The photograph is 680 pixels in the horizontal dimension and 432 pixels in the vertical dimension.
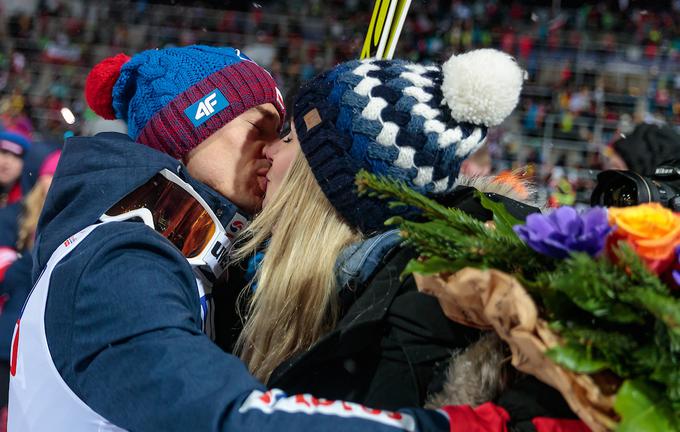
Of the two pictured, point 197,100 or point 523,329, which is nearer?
point 523,329

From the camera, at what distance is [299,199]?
1.32 meters

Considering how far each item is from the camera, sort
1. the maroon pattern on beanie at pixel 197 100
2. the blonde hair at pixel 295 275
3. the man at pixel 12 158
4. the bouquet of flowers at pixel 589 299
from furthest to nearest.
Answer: the man at pixel 12 158
the maroon pattern on beanie at pixel 197 100
the blonde hair at pixel 295 275
the bouquet of flowers at pixel 589 299

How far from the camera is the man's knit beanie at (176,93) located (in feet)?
5.38

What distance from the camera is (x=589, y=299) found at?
730 millimetres

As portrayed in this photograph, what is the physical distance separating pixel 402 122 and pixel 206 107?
60 centimetres

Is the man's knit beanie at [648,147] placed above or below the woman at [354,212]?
below

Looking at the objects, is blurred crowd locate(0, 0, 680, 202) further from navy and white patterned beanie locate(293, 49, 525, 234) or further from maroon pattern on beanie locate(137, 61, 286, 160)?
navy and white patterned beanie locate(293, 49, 525, 234)

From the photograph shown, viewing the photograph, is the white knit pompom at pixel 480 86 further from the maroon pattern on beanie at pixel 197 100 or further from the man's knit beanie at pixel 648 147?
the man's knit beanie at pixel 648 147

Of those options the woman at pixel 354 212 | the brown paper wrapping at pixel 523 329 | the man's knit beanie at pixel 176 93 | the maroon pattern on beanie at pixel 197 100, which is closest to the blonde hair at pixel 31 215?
the man's knit beanie at pixel 176 93

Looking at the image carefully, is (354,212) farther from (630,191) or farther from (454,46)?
(454,46)

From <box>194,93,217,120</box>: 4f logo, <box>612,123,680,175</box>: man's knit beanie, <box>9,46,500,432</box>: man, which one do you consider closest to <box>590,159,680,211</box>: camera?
<box>9,46,500,432</box>: man

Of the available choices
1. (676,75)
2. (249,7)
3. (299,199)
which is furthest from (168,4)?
(299,199)

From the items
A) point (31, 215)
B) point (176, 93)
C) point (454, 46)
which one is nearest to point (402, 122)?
point (176, 93)

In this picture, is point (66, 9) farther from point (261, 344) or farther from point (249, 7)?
point (261, 344)
